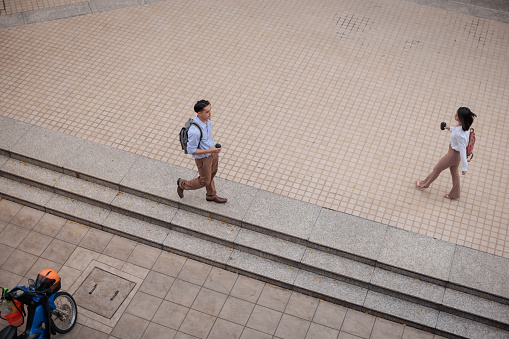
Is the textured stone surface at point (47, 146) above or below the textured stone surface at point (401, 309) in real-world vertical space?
above

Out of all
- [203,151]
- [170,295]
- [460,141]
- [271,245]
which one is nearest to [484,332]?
[460,141]

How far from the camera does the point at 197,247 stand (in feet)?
23.7

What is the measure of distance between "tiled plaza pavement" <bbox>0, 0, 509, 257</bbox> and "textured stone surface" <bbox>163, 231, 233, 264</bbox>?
1154 mm

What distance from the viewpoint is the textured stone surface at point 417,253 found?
21.8ft

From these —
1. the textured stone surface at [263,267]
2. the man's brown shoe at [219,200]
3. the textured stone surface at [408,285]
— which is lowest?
the textured stone surface at [263,267]

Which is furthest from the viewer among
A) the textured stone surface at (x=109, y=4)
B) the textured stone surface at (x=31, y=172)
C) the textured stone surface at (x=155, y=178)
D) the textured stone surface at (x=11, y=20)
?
the textured stone surface at (x=109, y=4)

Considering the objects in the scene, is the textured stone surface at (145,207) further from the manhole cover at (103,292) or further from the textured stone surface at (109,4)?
the textured stone surface at (109,4)

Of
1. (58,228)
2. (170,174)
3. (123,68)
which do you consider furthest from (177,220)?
(123,68)

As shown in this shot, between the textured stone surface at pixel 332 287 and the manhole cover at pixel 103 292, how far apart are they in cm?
242

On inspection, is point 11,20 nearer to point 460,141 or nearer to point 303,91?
point 303,91

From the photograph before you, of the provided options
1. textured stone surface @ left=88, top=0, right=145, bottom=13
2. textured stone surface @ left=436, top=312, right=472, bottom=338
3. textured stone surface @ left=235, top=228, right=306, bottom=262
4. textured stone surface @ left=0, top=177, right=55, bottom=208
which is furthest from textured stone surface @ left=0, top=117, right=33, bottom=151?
textured stone surface @ left=436, top=312, right=472, bottom=338

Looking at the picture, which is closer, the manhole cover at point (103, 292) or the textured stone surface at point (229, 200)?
the manhole cover at point (103, 292)

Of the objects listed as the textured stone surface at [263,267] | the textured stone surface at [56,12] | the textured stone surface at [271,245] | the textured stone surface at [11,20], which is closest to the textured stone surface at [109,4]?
the textured stone surface at [56,12]

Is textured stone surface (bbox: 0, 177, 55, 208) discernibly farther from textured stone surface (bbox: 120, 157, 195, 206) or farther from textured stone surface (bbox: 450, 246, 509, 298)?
textured stone surface (bbox: 450, 246, 509, 298)
